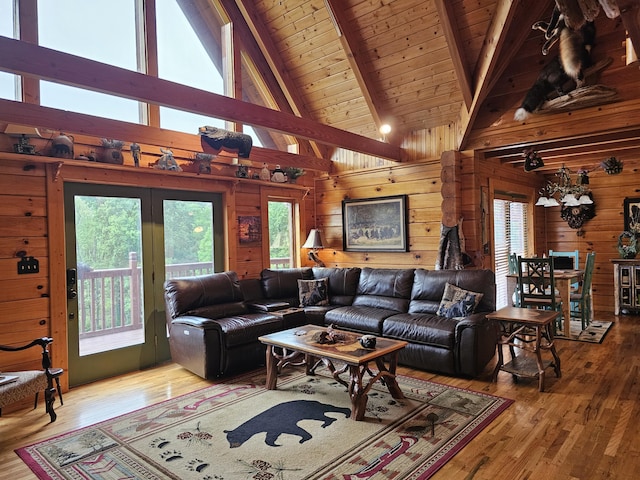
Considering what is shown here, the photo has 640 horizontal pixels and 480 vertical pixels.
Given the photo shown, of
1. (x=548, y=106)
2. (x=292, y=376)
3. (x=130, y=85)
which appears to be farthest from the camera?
(x=548, y=106)

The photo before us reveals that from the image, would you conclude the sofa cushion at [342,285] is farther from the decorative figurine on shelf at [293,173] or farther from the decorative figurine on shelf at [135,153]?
the decorative figurine on shelf at [135,153]

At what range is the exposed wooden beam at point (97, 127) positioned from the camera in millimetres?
3207

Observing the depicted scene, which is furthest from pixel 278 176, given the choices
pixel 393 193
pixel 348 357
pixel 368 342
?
pixel 348 357

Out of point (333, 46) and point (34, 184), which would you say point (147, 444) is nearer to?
point (34, 184)

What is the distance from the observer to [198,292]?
4551 mm

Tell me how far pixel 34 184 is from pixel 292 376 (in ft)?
9.74

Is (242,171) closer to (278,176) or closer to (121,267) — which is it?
(278,176)

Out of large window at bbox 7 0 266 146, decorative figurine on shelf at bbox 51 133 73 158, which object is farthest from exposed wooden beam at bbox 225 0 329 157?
decorative figurine on shelf at bbox 51 133 73 158

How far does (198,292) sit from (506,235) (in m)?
4.71

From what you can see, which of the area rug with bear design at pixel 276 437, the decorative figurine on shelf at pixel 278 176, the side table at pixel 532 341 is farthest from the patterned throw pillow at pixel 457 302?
the decorative figurine on shelf at pixel 278 176

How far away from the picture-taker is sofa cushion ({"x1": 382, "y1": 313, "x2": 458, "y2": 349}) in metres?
3.94

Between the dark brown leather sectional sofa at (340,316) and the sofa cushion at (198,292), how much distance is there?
0.01 m

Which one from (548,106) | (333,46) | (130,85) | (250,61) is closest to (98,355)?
(130,85)

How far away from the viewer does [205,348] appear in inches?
155
